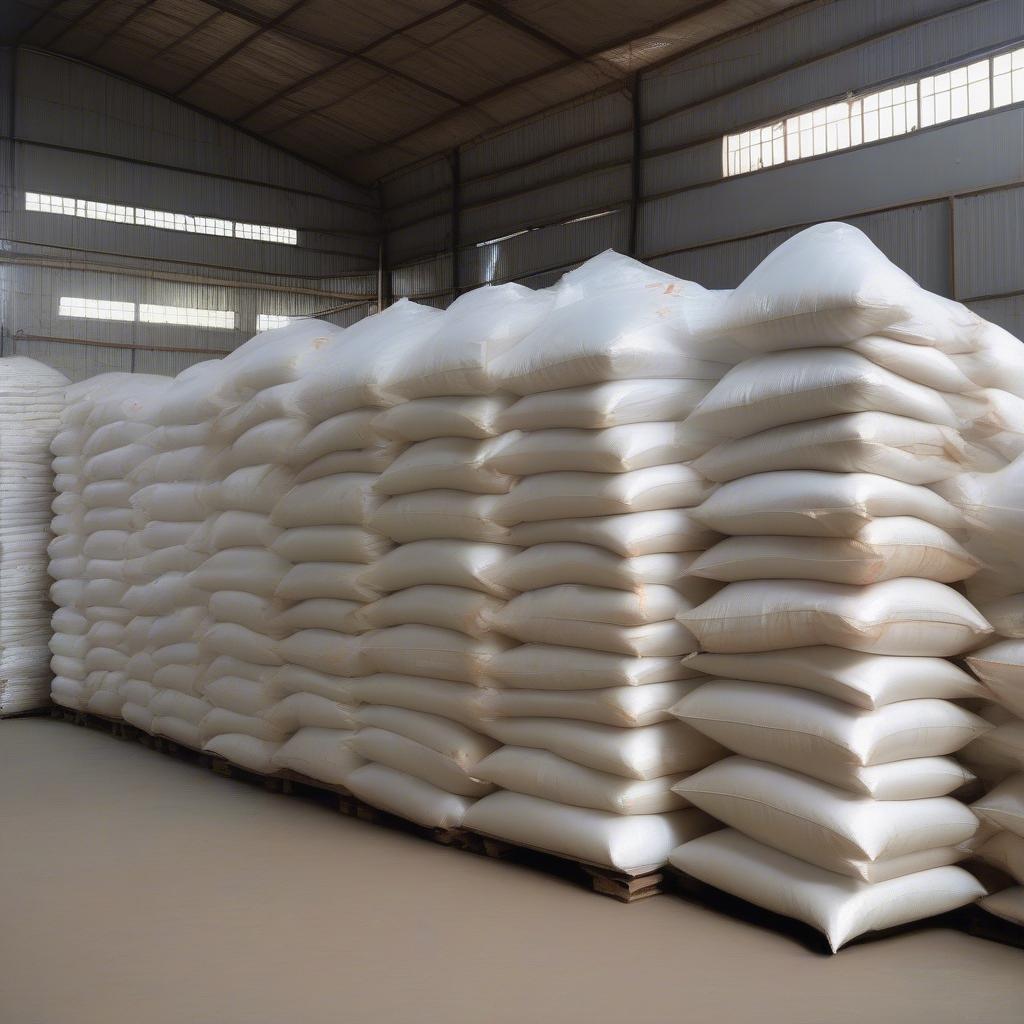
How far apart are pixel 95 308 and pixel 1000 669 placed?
15.7 m

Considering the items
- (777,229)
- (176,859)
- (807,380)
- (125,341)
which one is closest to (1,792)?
(176,859)

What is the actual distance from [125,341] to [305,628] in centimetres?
1317

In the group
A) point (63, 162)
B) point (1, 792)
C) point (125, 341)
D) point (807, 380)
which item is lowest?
point (1, 792)

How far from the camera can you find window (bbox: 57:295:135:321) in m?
16.1

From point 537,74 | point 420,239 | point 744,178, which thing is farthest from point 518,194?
point 744,178

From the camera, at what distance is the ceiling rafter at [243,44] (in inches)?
532

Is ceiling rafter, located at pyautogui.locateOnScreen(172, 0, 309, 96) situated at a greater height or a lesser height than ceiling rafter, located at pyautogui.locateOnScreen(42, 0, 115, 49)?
lesser

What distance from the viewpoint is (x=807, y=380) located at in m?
3.02

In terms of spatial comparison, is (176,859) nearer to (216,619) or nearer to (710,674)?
(216,619)

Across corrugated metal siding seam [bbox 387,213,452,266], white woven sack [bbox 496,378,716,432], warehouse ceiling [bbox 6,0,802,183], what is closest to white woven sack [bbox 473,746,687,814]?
white woven sack [bbox 496,378,716,432]

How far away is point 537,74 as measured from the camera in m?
14.1

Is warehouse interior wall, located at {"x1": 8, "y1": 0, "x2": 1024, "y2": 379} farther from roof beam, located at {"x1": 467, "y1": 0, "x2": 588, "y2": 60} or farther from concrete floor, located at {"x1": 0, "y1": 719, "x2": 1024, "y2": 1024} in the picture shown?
concrete floor, located at {"x1": 0, "y1": 719, "x2": 1024, "y2": 1024}

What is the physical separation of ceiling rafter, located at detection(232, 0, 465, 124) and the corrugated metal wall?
3.27 ft

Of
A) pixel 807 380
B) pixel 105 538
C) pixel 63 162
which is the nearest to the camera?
pixel 807 380
